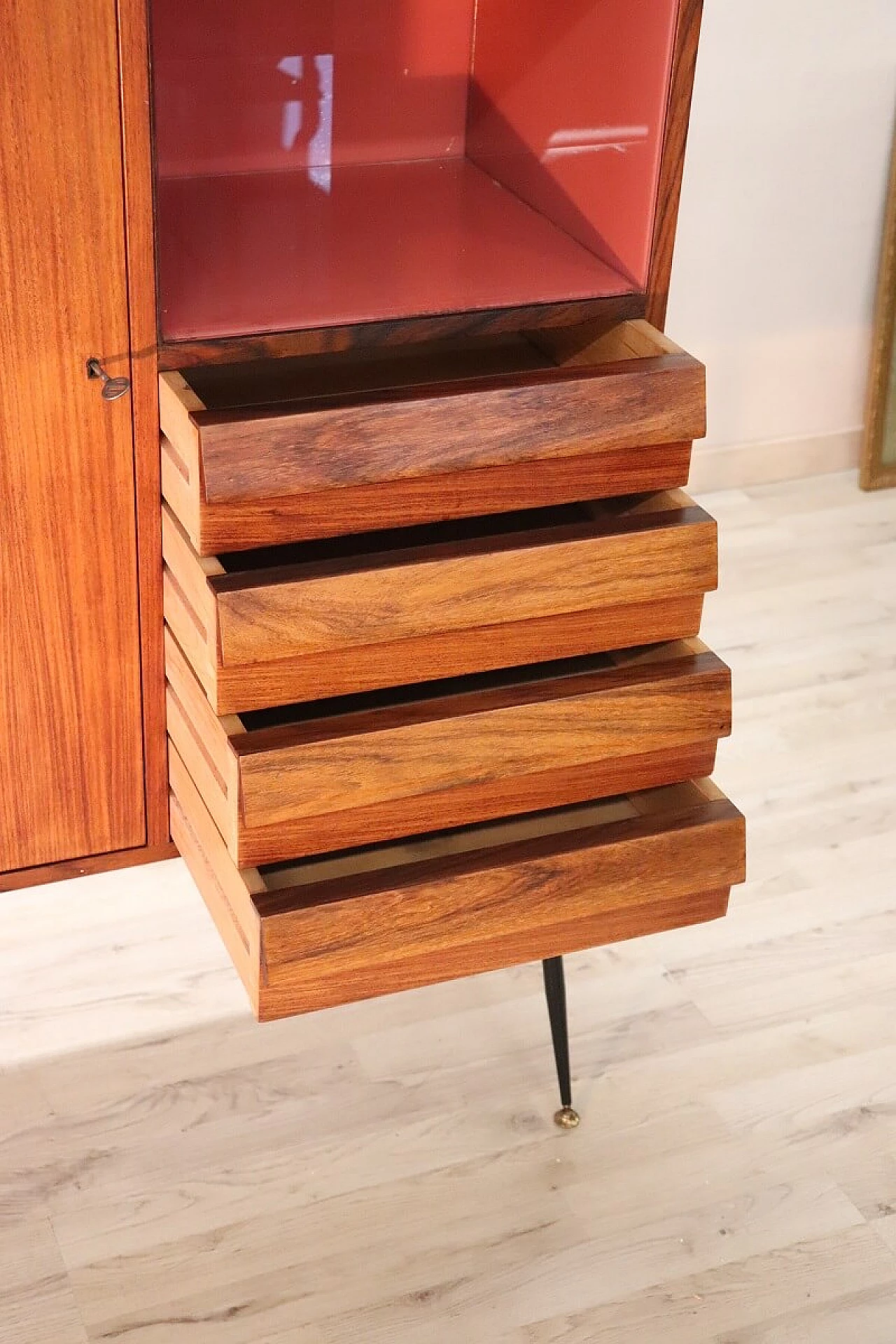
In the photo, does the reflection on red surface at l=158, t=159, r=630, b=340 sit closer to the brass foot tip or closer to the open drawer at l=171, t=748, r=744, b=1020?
the open drawer at l=171, t=748, r=744, b=1020

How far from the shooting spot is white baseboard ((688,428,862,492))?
270cm

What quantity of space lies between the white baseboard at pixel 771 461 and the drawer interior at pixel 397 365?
114 cm

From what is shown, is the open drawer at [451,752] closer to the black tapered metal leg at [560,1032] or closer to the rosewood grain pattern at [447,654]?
the rosewood grain pattern at [447,654]

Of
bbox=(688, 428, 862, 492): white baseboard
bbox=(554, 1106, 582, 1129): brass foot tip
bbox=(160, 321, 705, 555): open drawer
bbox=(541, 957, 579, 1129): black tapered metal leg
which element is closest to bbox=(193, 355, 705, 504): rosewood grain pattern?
bbox=(160, 321, 705, 555): open drawer

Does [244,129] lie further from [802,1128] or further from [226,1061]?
[802,1128]

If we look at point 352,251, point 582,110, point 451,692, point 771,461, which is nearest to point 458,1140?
point 451,692

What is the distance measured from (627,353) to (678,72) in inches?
9.1

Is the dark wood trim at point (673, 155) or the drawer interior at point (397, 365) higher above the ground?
the dark wood trim at point (673, 155)

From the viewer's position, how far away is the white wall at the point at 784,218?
7.80ft

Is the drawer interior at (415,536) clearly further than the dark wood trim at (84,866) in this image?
No

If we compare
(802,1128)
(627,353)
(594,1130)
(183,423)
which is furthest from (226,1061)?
(627,353)

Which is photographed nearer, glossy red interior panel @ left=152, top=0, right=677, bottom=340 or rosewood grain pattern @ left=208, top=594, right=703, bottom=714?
rosewood grain pattern @ left=208, top=594, right=703, bottom=714

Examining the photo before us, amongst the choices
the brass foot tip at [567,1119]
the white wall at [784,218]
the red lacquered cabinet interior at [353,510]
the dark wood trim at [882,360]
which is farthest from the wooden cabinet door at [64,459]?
the dark wood trim at [882,360]

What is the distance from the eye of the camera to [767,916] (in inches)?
72.6
